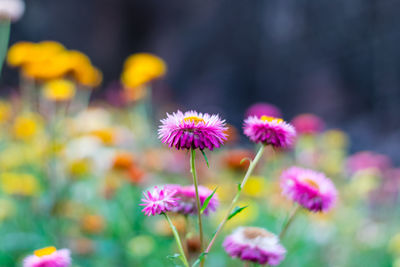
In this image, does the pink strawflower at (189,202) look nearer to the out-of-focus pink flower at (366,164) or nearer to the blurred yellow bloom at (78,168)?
the blurred yellow bloom at (78,168)

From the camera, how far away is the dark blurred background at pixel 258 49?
2951mm

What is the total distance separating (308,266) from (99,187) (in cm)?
84

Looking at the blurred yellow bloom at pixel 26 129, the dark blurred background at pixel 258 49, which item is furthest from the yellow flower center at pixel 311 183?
the dark blurred background at pixel 258 49

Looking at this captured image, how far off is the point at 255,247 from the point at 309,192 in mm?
121

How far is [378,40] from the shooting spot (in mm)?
2910

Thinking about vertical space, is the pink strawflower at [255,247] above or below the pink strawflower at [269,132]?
below

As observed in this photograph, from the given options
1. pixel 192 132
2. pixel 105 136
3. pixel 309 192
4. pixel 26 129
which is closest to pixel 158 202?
pixel 192 132

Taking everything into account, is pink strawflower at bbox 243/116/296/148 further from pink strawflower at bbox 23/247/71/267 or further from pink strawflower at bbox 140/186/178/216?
pink strawflower at bbox 23/247/71/267

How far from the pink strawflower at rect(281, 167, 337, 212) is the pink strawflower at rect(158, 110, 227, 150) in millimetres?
193

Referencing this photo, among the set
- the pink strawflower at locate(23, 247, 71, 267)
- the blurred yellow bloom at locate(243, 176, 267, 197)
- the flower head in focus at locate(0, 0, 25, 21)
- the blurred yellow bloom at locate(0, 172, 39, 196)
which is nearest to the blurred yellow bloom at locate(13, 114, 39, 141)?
the blurred yellow bloom at locate(0, 172, 39, 196)

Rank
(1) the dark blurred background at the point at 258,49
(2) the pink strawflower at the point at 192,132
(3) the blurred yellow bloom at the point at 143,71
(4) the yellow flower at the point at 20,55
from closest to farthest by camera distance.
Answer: (2) the pink strawflower at the point at 192,132 < (4) the yellow flower at the point at 20,55 < (3) the blurred yellow bloom at the point at 143,71 < (1) the dark blurred background at the point at 258,49

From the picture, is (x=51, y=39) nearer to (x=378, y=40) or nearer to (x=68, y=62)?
(x=378, y=40)

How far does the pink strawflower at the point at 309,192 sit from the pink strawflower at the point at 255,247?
0.23 ft

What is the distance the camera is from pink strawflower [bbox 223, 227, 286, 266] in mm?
463
